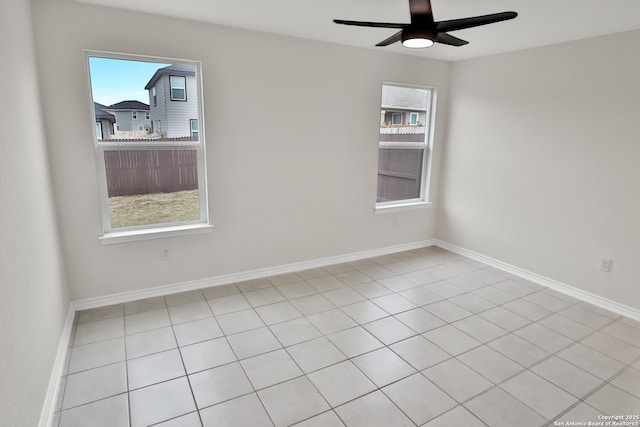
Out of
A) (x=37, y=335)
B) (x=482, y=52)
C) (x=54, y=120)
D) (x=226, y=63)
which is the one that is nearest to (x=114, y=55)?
(x=54, y=120)

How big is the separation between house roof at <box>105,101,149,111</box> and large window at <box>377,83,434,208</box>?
247 centimetres

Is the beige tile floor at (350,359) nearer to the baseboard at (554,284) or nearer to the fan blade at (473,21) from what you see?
the baseboard at (554,284)

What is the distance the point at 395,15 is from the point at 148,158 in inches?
93.0

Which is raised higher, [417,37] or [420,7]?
[420,7]

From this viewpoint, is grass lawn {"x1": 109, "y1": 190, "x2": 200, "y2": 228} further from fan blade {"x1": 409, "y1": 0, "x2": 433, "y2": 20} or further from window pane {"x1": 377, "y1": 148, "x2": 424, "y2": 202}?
fan blade {"x1": 409, "y1": 0, "x2": 433, "y2": 20}

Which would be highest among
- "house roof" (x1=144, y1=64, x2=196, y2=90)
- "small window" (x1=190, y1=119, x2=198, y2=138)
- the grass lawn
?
"house roof" (x1=144, y1=64, x2=196, y2=90)

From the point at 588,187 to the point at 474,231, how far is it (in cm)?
133

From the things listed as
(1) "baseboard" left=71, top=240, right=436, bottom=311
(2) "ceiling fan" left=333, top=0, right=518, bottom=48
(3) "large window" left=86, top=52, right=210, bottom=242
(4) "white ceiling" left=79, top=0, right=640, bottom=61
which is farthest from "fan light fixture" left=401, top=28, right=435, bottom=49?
(1) "baseboard" left=71, top=240, right=436, bottom=311

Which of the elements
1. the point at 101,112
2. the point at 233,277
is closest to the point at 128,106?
the point at 101,112

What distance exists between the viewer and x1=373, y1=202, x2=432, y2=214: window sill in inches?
171

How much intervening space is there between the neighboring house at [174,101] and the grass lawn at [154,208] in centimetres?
56

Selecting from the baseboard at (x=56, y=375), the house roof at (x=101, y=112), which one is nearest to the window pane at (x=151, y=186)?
the house roof at (x=101, y=112)

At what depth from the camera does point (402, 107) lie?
432 cm

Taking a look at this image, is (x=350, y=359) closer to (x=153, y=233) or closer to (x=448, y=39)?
(x=153, y=233)
